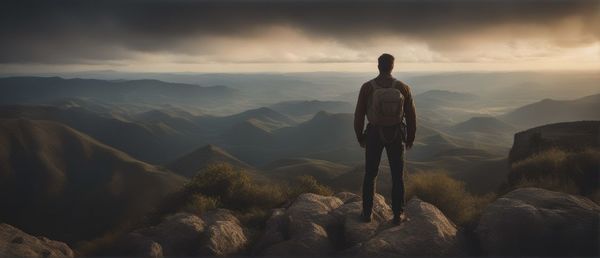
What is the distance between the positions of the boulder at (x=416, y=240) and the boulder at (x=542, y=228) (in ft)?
1.77

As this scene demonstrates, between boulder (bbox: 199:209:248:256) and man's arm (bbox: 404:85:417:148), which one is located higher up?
man's arm (bbox: 404:85:417:148)

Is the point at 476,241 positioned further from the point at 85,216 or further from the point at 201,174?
the point at 85,216

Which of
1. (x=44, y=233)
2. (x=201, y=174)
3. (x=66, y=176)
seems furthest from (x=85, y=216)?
(x=201, y=174)

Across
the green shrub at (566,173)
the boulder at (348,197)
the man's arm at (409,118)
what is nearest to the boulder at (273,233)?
the boulder at (348,197)

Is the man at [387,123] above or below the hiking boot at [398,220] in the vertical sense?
above

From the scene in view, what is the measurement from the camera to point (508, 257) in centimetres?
504

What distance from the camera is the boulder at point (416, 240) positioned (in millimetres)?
5289

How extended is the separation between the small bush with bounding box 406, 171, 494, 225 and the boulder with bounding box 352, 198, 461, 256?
7.06 ft

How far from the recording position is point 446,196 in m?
8.77

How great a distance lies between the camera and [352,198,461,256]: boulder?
529 centimetres

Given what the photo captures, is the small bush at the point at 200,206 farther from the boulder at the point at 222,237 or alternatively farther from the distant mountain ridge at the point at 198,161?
the distant mountain ridge at the point at 198,161

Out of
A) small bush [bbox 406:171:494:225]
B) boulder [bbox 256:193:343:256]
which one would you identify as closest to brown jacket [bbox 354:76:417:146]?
boulder [bbox 256:193:343:256]

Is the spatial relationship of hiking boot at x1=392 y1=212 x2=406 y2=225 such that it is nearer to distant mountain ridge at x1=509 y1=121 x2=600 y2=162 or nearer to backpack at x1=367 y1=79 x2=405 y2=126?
backpack at x1=367 y1=79 x2=405 y2=126

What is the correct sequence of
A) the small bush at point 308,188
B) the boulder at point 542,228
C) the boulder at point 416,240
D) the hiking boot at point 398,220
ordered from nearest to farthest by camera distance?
the boulder at point 542,228, the boulder at point 416,240, the hiking boot at point 398,220, the small bush at point 308,188
